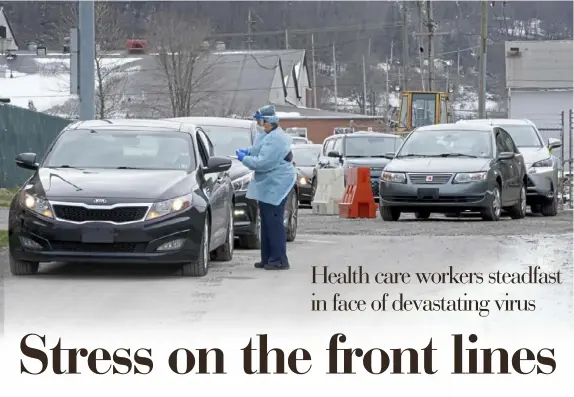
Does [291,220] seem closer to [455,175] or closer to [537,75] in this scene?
[455,175]

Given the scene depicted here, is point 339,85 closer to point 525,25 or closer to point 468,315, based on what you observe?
point 525,25

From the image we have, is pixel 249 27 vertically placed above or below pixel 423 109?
above

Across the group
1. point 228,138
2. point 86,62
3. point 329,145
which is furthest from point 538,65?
point 228,138

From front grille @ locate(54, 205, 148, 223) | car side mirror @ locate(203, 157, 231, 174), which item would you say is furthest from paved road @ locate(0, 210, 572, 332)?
car side mirror @ locate(203, 157, 231, 174)

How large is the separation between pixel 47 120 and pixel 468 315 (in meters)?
26.2

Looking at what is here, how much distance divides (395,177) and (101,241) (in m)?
10.5

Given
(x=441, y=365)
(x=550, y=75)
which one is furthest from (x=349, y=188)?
(x=550, y=75)

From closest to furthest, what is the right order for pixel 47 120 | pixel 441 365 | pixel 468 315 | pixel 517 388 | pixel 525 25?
pixel 517 388 < pixel 441 365 < pixel 468 315 < pixel 47 120 < pixel 525 25

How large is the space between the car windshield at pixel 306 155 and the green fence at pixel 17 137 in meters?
5.94

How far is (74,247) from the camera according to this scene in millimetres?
13164

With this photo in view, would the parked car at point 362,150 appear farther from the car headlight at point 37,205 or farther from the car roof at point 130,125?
the car headlight at point 37,205

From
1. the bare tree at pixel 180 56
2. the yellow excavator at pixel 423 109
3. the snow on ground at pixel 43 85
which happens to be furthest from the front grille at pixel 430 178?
the snow on ground at pixel 43 85

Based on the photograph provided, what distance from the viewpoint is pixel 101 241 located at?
516 inches

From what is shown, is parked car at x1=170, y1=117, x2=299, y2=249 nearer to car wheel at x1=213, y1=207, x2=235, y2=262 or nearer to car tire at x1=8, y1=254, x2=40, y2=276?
car wheel at x1=213, y1=207, x2=235, y2=262
